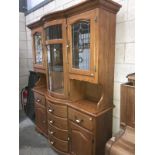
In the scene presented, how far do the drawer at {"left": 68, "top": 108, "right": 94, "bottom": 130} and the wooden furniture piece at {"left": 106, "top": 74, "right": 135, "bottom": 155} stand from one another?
361 mm

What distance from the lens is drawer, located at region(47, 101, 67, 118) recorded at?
197 centimetres

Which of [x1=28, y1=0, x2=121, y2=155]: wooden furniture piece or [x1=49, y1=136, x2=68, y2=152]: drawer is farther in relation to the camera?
[x1=49, y1=136, x2=68, y2=152]: drawer

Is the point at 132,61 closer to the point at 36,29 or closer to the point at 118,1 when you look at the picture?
the point at 118,1

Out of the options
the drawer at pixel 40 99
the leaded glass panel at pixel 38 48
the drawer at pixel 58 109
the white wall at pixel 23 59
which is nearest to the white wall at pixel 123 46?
the drawer at pixel 58 109

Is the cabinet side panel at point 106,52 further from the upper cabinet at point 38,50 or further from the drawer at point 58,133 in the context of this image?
the upper cabinet at point 38,50

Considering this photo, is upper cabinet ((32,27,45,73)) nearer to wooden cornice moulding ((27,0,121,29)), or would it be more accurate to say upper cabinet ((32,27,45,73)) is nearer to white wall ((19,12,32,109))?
wooden cornice moulding ((27,0,121,29))

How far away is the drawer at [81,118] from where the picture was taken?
5.41 ft

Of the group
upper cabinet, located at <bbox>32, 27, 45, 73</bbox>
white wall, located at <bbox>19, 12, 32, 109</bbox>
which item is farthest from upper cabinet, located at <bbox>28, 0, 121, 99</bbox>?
white wall, located at <bbox>19, 12, 32, 109</bbox>
